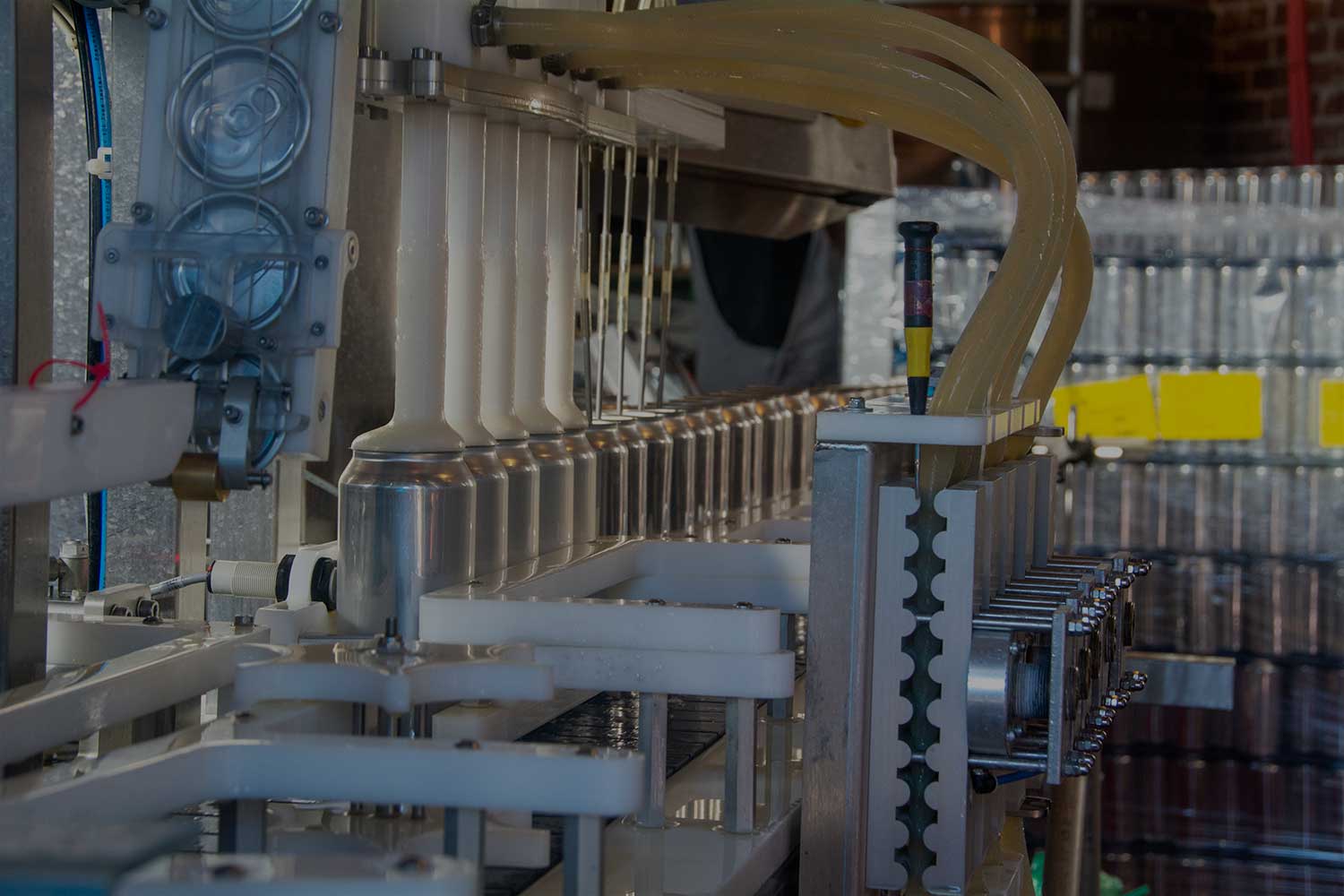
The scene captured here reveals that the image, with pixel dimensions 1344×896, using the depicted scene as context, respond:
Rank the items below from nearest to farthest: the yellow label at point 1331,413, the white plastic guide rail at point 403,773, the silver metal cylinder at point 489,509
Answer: the white plastic guide rail at point 403,773
the silver metal cylinder at point 489,509
the yellow label at point 1331,413

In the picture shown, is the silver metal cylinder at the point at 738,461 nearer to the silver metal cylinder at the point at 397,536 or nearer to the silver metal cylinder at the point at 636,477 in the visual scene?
the silver metal cylinder at the point at 636,477

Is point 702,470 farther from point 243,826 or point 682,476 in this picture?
point 243,826

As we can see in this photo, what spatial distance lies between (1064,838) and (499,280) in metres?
1.18

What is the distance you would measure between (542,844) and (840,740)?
314 millimetres

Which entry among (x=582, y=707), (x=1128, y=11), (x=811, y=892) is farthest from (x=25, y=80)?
(x=1128, y=11)

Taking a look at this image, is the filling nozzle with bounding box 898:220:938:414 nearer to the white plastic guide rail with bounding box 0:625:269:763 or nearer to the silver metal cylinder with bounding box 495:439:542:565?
the silver metal cylinder with bounding box 495:439:542:565

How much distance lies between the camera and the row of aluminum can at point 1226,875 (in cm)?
378

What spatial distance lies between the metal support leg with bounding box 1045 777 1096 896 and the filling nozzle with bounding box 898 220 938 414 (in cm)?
95

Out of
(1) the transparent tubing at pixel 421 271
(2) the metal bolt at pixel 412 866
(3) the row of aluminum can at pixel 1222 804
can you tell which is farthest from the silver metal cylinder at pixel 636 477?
(3) the row of aluminum can at pixel 1222 804

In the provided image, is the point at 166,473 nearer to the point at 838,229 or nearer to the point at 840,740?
the point at 840,740

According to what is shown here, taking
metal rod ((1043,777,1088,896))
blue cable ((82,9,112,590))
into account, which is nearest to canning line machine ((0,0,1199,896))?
blue cable ((82,9,112,590))

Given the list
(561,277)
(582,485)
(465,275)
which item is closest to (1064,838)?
(582,485)

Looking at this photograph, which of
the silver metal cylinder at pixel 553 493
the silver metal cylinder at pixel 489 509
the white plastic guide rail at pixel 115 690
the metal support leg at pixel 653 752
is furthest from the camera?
the silver metal cylinder at pixel 553 493

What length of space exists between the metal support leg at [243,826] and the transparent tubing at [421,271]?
0.47 m
